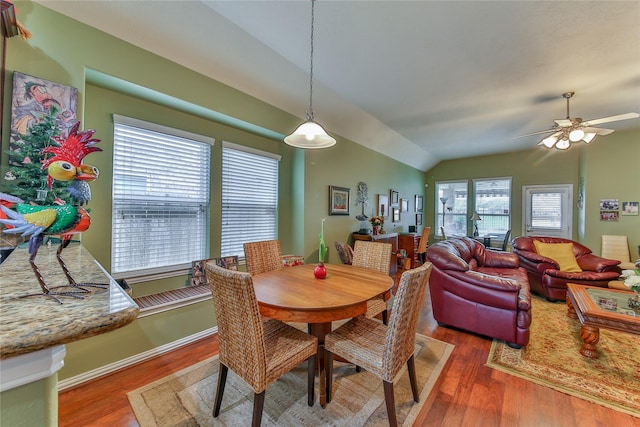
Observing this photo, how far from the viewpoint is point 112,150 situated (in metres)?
2.26

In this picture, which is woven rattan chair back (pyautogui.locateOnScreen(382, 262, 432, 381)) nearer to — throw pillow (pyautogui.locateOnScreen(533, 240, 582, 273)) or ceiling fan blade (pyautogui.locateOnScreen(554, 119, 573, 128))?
ceiling fan blade (pyautogui.locateOnScreen(554, 119, 573, 128))

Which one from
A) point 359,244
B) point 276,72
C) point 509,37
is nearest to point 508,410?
point 359,244

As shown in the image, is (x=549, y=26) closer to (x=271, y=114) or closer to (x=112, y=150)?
(x=271, y=114)

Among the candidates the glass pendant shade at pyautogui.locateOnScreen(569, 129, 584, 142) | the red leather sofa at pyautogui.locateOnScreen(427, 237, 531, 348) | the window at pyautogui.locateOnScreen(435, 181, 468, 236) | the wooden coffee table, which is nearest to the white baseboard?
the red leather sofa at pyautogui.locateOnScreen(427, 237, 531, 348)

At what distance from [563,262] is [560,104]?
245 cm

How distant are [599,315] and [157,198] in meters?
4.29

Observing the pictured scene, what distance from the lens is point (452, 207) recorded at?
7.35 metres

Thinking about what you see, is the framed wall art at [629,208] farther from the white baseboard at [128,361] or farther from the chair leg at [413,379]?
the white baseboard at [128,361]

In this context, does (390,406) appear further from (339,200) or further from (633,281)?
(339,200)

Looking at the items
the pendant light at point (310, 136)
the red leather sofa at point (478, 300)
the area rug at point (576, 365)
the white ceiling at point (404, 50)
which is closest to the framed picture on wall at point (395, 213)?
the white ceiling at point (404, 50)

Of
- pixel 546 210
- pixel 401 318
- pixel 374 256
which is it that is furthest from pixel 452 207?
pixel 401 318

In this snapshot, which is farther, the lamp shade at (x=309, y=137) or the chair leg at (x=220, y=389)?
the lamp shade at (x=309, y=137)

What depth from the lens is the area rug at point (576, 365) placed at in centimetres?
183

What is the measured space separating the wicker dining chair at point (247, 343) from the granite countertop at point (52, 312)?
559mm
